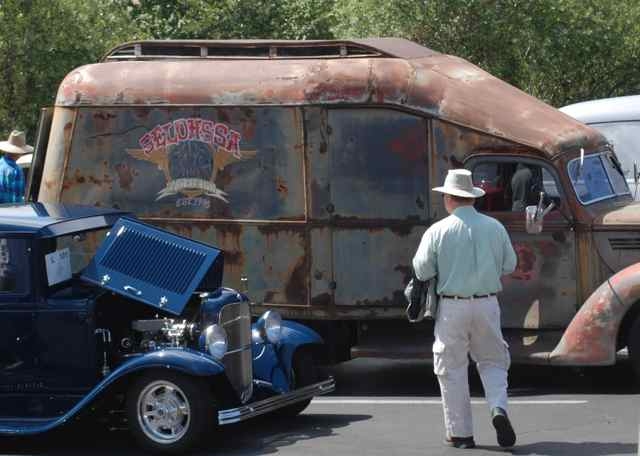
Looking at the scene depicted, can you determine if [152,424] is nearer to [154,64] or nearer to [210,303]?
[210,303]

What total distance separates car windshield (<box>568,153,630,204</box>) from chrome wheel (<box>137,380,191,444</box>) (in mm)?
3962

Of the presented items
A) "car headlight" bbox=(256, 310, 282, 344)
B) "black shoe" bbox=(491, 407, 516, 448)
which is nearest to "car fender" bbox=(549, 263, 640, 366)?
"black shoe" bbox=(491, 407, 516, 448)

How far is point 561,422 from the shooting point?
29.9ft

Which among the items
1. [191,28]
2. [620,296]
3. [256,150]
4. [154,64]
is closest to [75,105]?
[154,64]

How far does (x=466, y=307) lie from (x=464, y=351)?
0.93 ft

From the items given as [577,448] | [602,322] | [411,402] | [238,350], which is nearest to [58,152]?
[238,350]

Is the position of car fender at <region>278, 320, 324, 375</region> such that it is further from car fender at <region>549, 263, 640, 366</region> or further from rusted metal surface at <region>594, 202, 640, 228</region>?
rusted metal surface at <region>594, 202, 640, 228</region>

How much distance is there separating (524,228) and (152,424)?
12.1ft

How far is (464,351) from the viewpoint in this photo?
8203 mm

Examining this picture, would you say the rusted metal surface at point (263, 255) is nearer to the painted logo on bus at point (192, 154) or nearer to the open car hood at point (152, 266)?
the painted logo on bus at point (192, 154)

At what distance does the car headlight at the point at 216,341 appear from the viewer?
8336 millimetres

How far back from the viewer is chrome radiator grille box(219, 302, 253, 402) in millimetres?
8641

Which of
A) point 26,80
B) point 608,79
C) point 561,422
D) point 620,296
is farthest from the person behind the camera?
point 608,79

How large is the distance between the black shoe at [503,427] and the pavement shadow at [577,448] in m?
0.07
